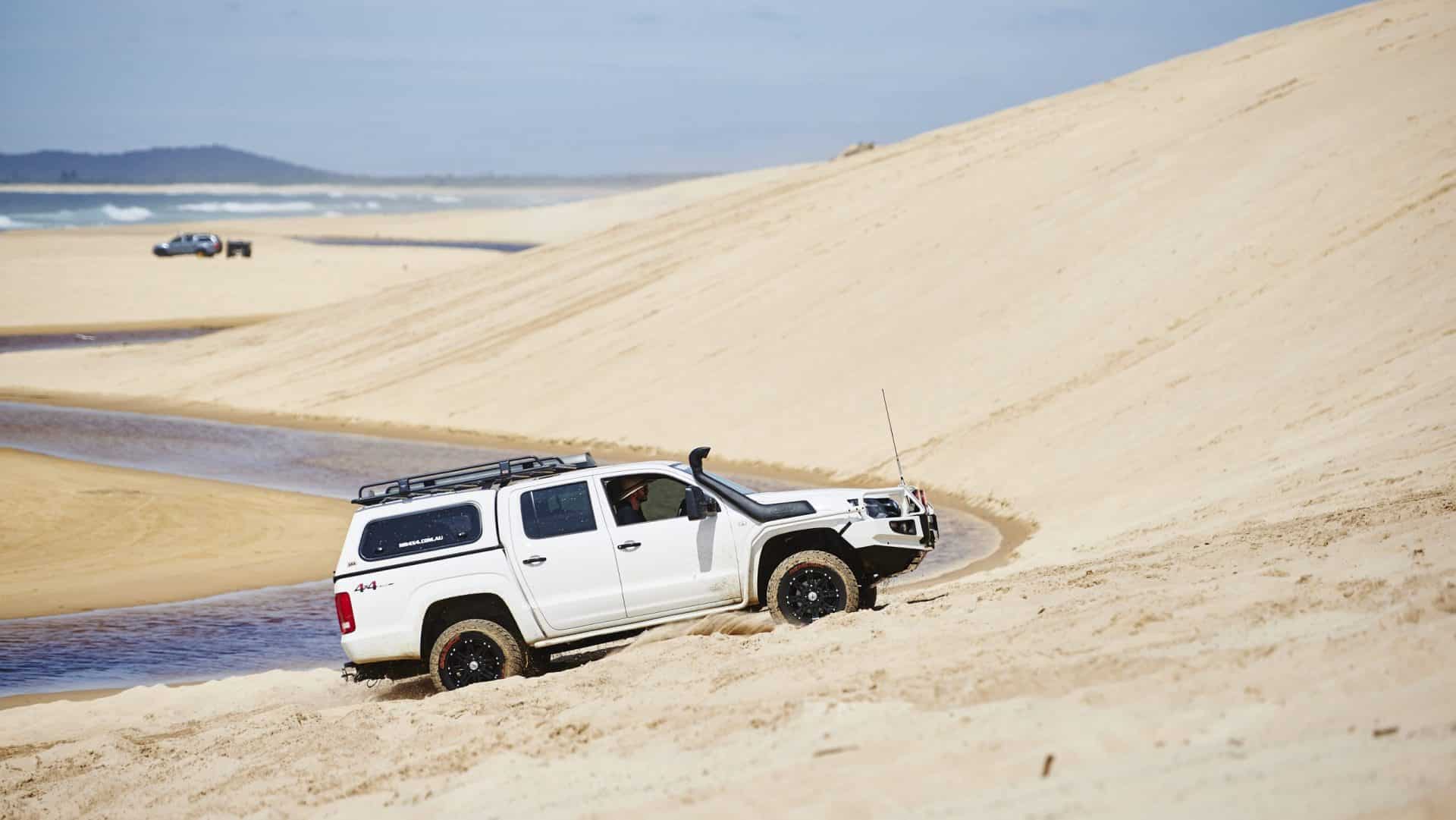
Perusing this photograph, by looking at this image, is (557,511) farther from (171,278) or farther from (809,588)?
(171,278)

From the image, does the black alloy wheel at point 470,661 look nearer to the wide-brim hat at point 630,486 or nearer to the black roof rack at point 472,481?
the black roof rack at point 472,481

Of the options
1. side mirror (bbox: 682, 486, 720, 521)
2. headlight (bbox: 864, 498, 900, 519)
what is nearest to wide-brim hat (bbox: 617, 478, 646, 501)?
side mirror (bbox: 682, 486, 720, 521)

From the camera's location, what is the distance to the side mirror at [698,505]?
10.9 m

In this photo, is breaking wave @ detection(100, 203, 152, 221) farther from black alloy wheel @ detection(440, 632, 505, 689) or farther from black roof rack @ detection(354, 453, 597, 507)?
black alloy wheel @ detection(440, 632, 505, 689)

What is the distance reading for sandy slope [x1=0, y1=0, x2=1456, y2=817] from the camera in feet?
22.0

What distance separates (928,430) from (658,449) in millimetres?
5168

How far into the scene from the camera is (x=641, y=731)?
8070 mm

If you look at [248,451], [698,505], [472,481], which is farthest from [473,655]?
[248,451]

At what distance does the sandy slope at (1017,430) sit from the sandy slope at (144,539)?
561 centimetres

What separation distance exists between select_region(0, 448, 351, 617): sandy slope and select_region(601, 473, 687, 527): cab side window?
26.9 ft

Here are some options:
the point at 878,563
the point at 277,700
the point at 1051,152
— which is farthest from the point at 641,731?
the point at 1051,152

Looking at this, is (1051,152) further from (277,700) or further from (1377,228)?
(277,700)

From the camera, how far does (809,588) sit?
431 inches

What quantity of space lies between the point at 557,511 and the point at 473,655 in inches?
47.5
